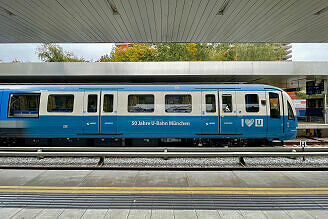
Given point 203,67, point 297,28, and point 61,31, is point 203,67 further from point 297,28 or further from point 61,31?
point 61,31

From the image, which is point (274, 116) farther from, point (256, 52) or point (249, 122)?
point (256, 52)

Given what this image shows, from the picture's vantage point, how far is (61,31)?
6055 mm

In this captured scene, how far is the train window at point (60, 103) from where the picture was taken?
7.96 m

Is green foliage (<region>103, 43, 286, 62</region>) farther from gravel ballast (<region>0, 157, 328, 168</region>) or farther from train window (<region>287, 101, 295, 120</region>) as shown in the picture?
gravel ballast (<region>0, 157, 328, 168</region>)

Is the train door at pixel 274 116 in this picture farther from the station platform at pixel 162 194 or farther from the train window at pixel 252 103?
the station platform at pixel 162 194

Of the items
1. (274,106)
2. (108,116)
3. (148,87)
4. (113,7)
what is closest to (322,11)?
(274,106)

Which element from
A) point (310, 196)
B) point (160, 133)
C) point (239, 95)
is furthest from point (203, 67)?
point (310, 196)

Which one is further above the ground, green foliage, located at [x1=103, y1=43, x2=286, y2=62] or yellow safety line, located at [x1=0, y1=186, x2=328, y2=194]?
green foliage, located at [x1=103, y1=43, x2=286, y2=62]

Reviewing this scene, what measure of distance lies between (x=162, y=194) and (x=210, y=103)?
498cm

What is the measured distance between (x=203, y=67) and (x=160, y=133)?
16.1 feet

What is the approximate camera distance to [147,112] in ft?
25.9

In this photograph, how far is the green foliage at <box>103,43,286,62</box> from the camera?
3322 centimetres

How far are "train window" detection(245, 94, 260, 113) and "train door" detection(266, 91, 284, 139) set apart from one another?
467 mm

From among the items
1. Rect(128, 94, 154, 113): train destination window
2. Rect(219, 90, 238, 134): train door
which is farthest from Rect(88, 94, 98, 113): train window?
Rect(219, 90, 238, 134): train door
